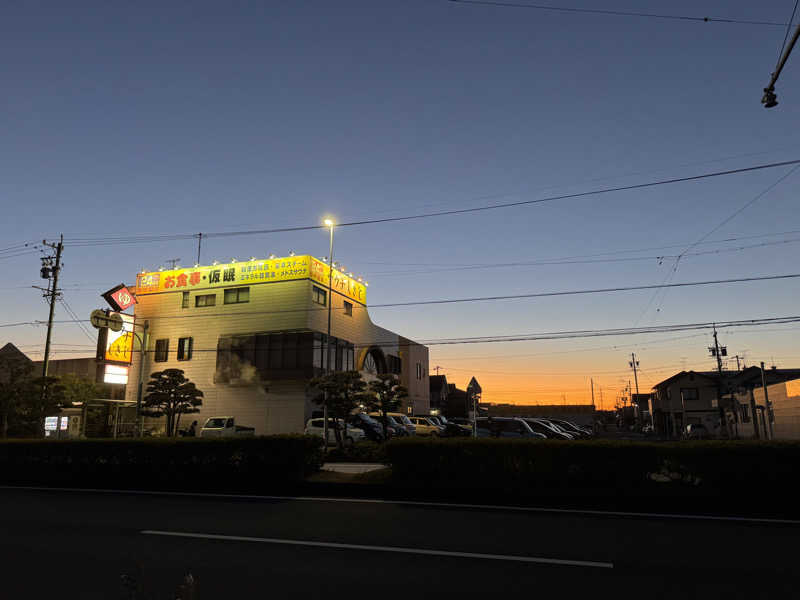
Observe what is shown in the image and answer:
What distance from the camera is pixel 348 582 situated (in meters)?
5.27

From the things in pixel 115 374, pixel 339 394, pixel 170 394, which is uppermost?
pixel 115 374

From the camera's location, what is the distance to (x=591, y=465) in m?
10.2

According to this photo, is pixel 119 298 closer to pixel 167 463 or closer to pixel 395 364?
pixel 395 364

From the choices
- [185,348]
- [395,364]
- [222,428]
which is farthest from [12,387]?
[395,364]

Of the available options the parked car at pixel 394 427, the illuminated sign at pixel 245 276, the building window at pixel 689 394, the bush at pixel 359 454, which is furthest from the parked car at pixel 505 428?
the building window at pixel 689 394

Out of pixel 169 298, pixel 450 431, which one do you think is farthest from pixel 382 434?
pixel 169 298

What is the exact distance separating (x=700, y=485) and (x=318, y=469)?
26.5 feet

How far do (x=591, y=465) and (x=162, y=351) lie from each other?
3790cm

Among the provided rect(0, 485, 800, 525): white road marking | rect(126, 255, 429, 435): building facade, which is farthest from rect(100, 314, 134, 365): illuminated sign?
rect(0, 485, 800, 525): white road marking

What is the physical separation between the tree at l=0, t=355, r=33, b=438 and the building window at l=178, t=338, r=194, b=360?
54.1ft

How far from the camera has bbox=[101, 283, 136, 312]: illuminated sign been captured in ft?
131

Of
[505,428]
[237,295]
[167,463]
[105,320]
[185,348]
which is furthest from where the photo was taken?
[185,348]

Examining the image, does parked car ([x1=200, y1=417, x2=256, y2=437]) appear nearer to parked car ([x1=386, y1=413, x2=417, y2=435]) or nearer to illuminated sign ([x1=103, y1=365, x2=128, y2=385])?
parked car ([x1=386, y1=413, x2=417, y2=435])

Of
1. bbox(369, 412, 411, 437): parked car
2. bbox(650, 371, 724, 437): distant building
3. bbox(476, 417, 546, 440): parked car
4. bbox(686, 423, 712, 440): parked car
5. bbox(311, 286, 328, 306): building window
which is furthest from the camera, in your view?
bbox(650, 371, 724, 437): distant building
